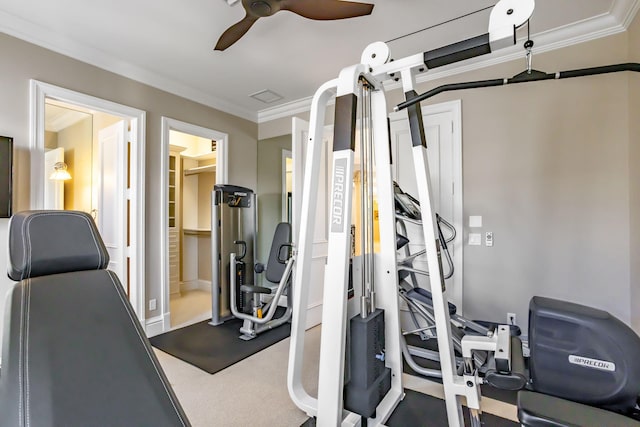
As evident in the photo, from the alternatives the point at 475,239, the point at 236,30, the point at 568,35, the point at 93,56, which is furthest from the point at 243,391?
the point at 568,35

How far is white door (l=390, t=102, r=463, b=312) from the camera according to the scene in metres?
2.97

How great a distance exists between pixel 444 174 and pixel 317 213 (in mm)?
1356

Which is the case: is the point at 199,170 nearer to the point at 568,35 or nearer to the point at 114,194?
the point at 114,194

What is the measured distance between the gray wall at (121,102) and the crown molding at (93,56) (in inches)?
1.8

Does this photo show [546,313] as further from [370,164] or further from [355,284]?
[370,164]

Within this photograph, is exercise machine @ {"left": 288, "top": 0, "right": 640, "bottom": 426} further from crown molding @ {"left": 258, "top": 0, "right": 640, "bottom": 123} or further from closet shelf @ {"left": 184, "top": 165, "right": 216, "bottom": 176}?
closet shelf @ {"left": 184, "top": 165, "right": 216, "bottom": 176}

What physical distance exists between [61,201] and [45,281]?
3.95 meters

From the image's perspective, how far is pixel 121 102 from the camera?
10.0ft

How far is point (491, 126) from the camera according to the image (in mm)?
2838

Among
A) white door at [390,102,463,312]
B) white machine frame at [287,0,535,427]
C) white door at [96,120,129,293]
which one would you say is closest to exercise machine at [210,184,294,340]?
white door at [96,120,129,293]

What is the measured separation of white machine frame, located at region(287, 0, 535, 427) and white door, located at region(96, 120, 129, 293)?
91.1 inches

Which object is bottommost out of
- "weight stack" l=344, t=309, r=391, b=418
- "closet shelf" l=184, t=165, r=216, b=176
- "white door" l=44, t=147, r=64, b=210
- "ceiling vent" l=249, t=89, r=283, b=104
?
"weight stack" l=344, t=309, r=391, b=418

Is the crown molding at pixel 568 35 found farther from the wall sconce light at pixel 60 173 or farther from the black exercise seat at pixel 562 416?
the wall sconce light at pixel 60 173

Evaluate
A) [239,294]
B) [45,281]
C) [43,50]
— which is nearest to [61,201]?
[43,50]
